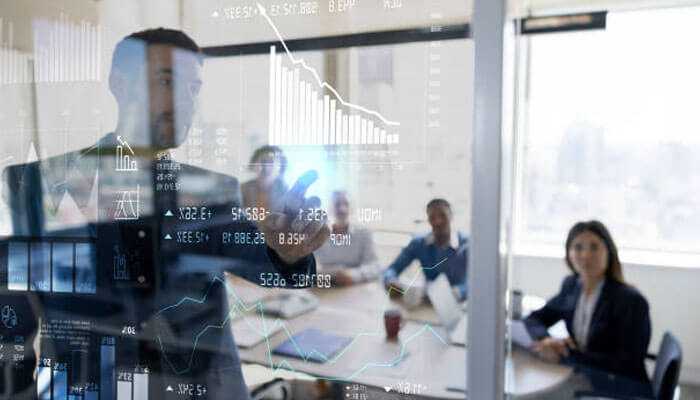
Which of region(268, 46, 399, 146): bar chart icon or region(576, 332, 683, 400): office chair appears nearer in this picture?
region(268, 46, 399, 146): bar chart icon

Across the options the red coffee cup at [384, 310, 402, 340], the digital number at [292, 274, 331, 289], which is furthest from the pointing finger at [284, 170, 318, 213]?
the red coffee cup at [384, 310, 402, 340]

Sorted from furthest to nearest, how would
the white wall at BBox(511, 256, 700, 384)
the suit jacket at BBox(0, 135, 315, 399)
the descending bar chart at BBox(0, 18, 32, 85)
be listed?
the white wall at BBox(511, 256, 700, 384) → the descending bar chart at BBox(0, 18, 32, 85) → the suit jacket at BBox(0, 135, 315, 399)

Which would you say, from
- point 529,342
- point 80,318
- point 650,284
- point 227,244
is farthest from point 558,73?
point 80,318

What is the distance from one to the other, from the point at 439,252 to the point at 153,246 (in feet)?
1.55

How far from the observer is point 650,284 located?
7.33 feet

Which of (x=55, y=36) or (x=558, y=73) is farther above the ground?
(x=558, y=73)

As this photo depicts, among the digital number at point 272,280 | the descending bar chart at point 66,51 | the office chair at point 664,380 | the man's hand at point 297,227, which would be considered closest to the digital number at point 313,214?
the man's hand at point 297,227

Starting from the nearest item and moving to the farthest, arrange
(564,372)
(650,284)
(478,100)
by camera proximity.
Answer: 1. (478,100)
2. (564,372)
3. (650,284)

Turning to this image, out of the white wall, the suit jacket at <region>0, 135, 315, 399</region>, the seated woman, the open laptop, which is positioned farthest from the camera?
the white wall

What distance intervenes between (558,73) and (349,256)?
1.91 m

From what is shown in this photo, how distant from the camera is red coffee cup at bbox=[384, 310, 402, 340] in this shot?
751 millimetres

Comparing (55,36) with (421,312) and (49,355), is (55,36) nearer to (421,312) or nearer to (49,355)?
(49,355)

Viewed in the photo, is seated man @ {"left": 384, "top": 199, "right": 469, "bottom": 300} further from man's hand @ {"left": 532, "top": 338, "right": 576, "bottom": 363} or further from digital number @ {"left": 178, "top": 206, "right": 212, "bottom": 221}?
man's hand @ {"left": 532, "top": 338, "right": 576, "bottom": 363}

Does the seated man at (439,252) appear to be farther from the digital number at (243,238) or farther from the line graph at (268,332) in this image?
the digital number at (243,238)
